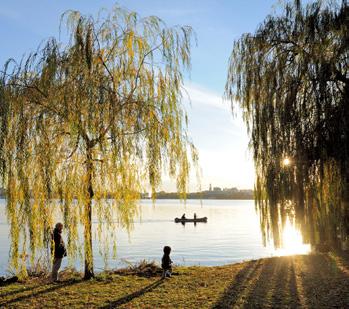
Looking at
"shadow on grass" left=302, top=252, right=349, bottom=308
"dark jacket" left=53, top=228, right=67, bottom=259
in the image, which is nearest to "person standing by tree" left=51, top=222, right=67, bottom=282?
"dark jacket" left=53, top=228, right=67, bottom=259

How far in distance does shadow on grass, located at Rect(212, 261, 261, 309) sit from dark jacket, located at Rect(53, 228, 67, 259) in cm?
417

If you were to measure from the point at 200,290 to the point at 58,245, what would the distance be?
3685 millimetres

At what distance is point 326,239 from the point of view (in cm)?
1510

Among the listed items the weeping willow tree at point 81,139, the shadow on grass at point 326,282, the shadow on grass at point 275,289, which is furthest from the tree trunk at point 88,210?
the shadow on grass at point 326,282

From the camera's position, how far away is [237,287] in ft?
31.3

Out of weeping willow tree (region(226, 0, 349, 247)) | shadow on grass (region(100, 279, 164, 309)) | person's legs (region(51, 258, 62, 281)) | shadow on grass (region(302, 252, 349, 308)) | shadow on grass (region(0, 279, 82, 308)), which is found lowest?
shadow on grass (region(302, 252, 349, 308))

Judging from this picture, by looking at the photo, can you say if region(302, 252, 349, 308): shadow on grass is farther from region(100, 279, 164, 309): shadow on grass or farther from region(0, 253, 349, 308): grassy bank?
region(100, 279, 164, 309): shadow on grass

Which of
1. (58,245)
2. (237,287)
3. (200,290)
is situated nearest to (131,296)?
(200,290)

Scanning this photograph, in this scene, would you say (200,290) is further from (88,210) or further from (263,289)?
(88,210)

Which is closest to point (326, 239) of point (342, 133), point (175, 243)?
point (342, 133)

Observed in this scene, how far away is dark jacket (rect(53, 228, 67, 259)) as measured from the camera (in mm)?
10508

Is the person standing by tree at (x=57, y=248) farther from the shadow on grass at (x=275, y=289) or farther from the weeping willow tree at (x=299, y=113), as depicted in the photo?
the weeping willow tree at (x=299, y=113)

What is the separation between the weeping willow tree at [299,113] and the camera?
39.7 feet

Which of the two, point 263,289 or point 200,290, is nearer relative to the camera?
point 263,289
